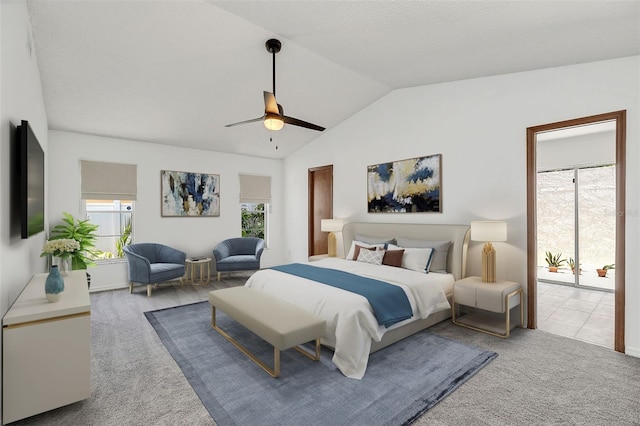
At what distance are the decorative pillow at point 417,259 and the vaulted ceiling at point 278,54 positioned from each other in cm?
238

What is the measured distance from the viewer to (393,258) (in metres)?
4.30

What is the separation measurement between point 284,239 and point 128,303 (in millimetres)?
3721

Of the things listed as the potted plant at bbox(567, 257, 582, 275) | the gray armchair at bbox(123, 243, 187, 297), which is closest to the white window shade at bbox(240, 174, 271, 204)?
the gray armchair at bbox(123, 243, 187, 297)

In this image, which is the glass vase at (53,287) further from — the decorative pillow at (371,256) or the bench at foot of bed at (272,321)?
the decorative pillow at (371,256)

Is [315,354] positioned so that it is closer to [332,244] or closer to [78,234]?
[332,244]

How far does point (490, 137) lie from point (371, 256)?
2255mm

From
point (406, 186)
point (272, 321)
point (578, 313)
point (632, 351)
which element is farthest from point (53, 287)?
point (578, 313)

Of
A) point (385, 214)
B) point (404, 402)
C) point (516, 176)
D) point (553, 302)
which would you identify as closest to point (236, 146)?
point (385, 214)

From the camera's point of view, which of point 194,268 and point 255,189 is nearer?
point 194,268

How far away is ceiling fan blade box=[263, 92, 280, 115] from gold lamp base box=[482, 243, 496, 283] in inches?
117

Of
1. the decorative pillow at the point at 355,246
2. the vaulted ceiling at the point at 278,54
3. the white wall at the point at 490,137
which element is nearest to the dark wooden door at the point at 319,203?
the white wall at the point at 490,137

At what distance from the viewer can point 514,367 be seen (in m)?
2.76

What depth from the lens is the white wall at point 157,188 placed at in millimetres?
5105

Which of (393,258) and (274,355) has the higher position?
(393,258)
